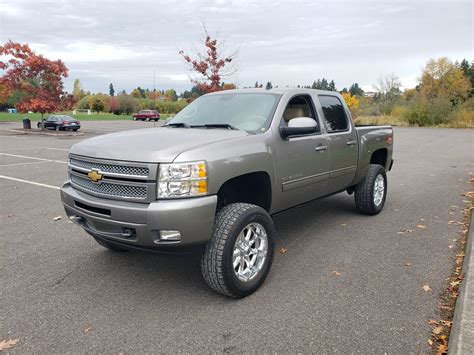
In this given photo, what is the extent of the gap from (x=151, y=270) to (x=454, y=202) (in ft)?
19.1

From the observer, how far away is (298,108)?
186 inches

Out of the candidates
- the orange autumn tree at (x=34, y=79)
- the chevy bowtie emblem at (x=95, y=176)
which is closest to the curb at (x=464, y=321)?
the chevy bowtie emblem at (x=95, y=176)

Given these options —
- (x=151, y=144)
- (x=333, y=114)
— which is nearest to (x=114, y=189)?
(x=151, y=144)

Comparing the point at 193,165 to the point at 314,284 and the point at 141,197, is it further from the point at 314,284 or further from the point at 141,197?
the point at 314,284

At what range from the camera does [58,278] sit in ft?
12.9

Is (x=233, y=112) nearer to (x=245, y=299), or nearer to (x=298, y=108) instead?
(x=298, y=108)

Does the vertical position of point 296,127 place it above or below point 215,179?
above

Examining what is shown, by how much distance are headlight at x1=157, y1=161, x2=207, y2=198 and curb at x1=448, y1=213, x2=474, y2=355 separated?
6.98 ft

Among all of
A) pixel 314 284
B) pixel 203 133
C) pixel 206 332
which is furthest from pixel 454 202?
pixel 206 332

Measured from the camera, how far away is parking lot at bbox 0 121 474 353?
9.52 ft

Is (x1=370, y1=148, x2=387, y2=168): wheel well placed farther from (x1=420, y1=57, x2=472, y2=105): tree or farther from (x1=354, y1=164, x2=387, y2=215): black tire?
(x1=420, y1=57, x2=472, y2=105): tree

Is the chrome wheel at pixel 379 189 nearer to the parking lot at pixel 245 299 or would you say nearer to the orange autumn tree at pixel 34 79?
the parking lot at pixel 245 299

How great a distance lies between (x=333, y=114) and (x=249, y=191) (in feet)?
6.55

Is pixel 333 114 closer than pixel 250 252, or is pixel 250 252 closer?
pixel 250 252
